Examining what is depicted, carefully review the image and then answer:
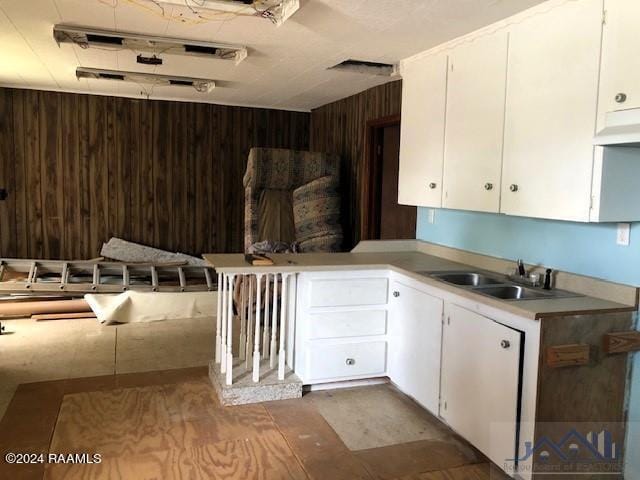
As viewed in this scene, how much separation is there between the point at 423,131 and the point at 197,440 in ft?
8.22

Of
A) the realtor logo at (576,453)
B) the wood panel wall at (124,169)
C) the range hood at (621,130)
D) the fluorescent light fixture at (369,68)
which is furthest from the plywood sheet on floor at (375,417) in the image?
the wood panel wall at (124,169)

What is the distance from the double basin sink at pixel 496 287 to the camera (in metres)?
2.83

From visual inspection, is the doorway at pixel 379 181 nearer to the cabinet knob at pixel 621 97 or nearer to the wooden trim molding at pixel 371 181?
the wooden trim molding at pixel 371 181

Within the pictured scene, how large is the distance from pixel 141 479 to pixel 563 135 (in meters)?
2.60

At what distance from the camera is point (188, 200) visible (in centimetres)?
684

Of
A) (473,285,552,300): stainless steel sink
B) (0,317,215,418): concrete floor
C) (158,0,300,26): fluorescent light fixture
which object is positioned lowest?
(0,317,215,418): concrete floor

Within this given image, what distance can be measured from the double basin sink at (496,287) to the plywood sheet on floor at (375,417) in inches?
33.6

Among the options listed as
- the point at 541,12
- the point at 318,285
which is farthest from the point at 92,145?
the point at 541,12

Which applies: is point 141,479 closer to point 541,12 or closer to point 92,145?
point 541,12

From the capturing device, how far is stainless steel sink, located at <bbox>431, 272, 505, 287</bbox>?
3.31 metres

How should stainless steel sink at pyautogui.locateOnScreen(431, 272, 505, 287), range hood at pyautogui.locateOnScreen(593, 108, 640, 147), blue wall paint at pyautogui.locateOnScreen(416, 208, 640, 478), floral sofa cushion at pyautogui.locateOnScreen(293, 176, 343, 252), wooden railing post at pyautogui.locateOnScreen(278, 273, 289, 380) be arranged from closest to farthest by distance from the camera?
range hood at pyautogui.locateOnScreen(593, 108, 640, 147) < blue wall paint at pyautogui.locateOnScreen(416, 208, 640, 478) < stainless steel sink at pyautogui.locateOnScreen(431, 272, 505, 287) < wooden railing post at pyautogui.locateOnScreen(278, 273, 289, 380) < floral sofa cushion at pyautogui.locateOnScreen(293, 176, 343, 252)

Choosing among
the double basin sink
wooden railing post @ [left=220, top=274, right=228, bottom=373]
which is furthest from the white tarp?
the double basin sink

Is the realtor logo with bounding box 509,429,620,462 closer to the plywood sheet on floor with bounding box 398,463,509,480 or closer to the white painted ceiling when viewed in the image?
the plywood sheet on floor with bounding box 398,463,509,480

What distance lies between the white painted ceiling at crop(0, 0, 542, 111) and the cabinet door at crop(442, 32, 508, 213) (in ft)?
0.62
